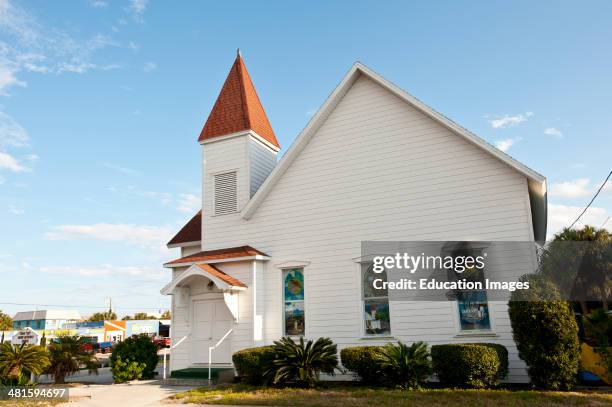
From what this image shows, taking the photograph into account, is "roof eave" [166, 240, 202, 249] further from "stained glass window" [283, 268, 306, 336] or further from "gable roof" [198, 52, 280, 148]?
"stained glass window" [283, 268, 306, 336]

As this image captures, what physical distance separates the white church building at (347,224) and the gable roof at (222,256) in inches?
2.4

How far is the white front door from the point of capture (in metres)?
15.3

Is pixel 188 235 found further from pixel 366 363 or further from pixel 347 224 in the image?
pixel 366 363

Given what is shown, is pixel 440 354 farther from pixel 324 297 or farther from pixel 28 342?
pixel 28 342

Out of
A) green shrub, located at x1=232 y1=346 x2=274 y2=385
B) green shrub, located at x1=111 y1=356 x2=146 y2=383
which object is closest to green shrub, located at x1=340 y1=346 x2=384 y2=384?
green shrub, located at x1=232 y1=346 x2=274 y2=385

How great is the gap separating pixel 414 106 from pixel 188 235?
9.73 m

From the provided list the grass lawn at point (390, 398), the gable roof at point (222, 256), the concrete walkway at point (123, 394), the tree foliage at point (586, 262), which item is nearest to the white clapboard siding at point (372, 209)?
the gable roof at point (222, 256)

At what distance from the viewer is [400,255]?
13883 millimetres

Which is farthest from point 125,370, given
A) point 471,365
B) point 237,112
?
point 471,365

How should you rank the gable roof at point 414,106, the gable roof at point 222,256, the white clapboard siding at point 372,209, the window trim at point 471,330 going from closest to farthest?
the window trim at point 471,330 → the gable roof at point 414,106 → the white clapboard siding at point 372,209 → the gable roof at point 222,256

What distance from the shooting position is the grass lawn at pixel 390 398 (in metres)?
9.52

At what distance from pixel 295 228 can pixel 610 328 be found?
28.8 feet

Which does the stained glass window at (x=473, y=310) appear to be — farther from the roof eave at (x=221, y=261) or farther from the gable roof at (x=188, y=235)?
the gable roof at (x=188, y=235)

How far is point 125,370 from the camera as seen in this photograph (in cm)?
1491
